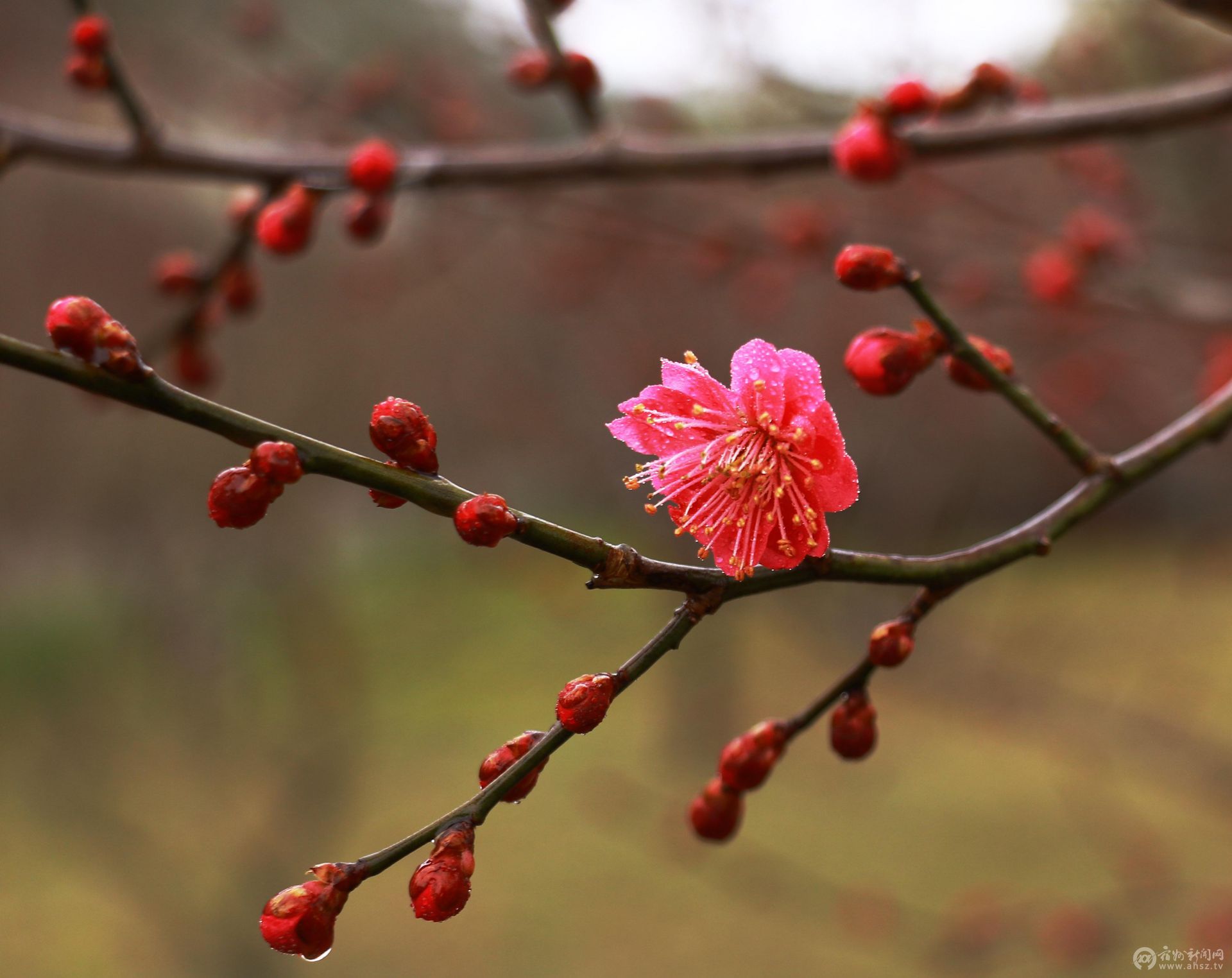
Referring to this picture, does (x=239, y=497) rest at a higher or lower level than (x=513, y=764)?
higher

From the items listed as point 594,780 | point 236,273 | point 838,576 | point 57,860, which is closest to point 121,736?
point 57,860

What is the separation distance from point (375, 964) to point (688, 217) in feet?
13.3

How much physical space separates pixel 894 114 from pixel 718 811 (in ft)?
3.36

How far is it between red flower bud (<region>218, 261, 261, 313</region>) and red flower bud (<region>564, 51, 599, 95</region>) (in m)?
0.65

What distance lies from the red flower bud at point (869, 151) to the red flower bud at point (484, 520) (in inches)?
37.4

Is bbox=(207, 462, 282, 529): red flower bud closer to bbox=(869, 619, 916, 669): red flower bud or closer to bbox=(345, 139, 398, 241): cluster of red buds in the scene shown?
bbox=(869, 619, 916, 669): red flower bud

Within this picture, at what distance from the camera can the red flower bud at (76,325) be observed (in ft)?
1.96

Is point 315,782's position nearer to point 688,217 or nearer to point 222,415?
point 688,217

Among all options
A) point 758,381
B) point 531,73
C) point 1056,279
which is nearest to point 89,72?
point 531,73

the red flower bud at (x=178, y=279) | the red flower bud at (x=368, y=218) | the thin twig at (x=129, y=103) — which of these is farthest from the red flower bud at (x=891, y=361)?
the red flower bud at (x=178, y=279)

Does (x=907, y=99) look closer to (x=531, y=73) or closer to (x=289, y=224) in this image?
(x=531, y=73)

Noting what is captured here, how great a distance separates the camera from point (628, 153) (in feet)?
5.08

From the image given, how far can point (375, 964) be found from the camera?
5012 millimetres

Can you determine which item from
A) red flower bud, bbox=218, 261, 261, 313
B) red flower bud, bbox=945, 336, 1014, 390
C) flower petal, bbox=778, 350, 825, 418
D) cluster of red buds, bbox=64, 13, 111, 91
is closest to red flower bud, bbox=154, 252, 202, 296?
red flower bud, bbox=218, 261, 261, 313
